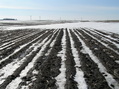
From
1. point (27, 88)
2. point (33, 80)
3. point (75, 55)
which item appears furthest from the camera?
point (75, 55)

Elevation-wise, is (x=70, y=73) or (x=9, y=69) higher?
(x=70, y=73)

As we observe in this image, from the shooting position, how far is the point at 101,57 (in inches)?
384

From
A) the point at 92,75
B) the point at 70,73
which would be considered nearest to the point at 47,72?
the point at 70,73

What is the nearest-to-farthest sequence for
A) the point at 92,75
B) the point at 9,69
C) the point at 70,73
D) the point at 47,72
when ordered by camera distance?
the point at 92,75, the point at 70,73, the point at 47,72, the point at 9,69

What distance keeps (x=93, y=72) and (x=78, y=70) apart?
57 cm

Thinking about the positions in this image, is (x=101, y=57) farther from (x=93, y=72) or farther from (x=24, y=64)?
(x=24, y=64)

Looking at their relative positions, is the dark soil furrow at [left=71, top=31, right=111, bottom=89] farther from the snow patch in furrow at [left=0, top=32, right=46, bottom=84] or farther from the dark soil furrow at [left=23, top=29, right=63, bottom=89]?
the snow patch in furrow at [left=0, top=32, right=46, bottom=84]

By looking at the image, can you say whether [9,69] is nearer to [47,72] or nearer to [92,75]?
[47,72]

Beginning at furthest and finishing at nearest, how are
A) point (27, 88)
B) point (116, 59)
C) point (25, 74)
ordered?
point (116, 59) < point (25, 74) < point (27, 88)

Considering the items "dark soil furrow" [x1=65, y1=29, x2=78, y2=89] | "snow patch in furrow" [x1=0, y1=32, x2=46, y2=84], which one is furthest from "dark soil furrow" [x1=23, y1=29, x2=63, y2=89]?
"snow patch in furrow" [x1=0, y1=32, x2=46, y2=84]

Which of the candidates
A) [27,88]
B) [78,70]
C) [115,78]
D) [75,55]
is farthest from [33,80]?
[75,55]

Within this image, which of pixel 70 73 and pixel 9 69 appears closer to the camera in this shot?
pixel 70 73

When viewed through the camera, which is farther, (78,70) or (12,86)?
(78,70)

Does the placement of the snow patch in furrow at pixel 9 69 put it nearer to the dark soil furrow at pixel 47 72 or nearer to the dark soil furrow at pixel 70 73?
the dark soil furrow at pixel 47 72
